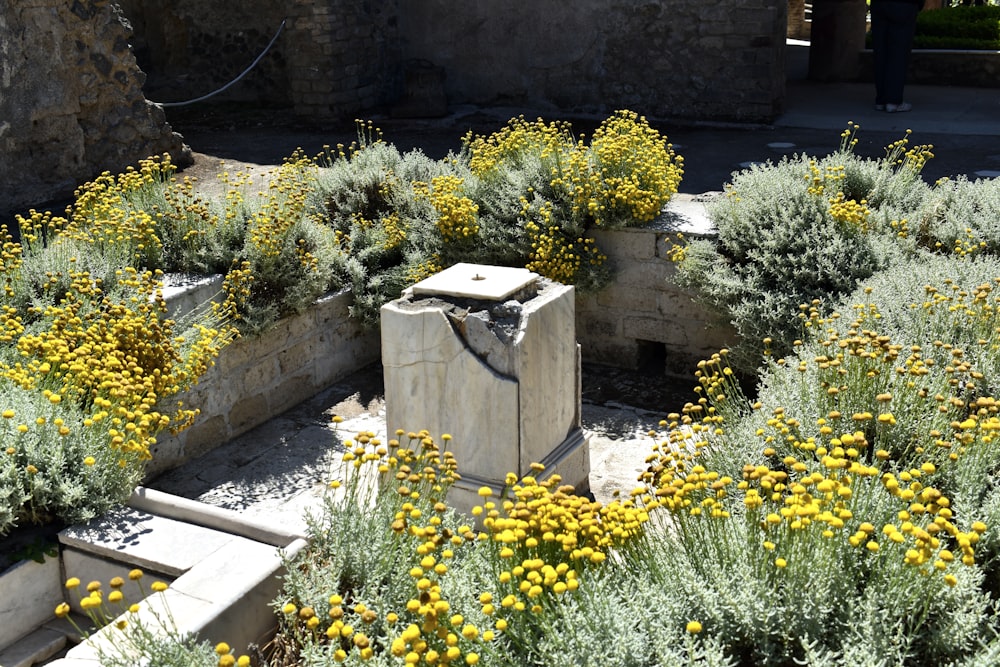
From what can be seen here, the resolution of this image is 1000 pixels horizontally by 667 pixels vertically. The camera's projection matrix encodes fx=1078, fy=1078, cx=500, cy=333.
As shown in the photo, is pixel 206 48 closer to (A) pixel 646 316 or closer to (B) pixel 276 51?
(B) pixel 276 51

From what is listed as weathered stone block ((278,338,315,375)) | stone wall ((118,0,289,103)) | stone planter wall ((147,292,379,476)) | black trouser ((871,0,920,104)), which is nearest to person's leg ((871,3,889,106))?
black trouser ((871,0,920,104))

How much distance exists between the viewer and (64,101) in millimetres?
9078

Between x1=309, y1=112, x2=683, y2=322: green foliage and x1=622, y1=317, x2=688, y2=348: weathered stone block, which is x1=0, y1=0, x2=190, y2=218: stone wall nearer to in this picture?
x1=309, y1=112, x2=683, y2=322: green foliage

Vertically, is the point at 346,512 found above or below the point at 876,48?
below

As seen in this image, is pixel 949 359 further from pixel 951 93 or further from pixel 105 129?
pixel 951 93

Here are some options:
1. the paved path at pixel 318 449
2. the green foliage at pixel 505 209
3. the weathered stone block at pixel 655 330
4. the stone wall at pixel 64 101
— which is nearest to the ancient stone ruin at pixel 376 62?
the stone wall at pixel 64 101

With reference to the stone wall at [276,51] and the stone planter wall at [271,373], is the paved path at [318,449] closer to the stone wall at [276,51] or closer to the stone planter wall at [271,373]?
the stone planter wall at [271,373]

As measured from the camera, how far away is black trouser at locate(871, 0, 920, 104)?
11.5 m

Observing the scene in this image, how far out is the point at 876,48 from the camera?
1177cm

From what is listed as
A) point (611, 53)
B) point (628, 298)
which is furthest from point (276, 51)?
point (628, 298)

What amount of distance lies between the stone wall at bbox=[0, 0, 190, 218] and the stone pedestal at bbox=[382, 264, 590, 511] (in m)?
5.17

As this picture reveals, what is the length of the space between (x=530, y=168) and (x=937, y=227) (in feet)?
8.16

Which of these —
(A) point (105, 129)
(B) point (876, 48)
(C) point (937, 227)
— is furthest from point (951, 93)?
(A) point (105, 129)

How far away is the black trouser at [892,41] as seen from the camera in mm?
11484
